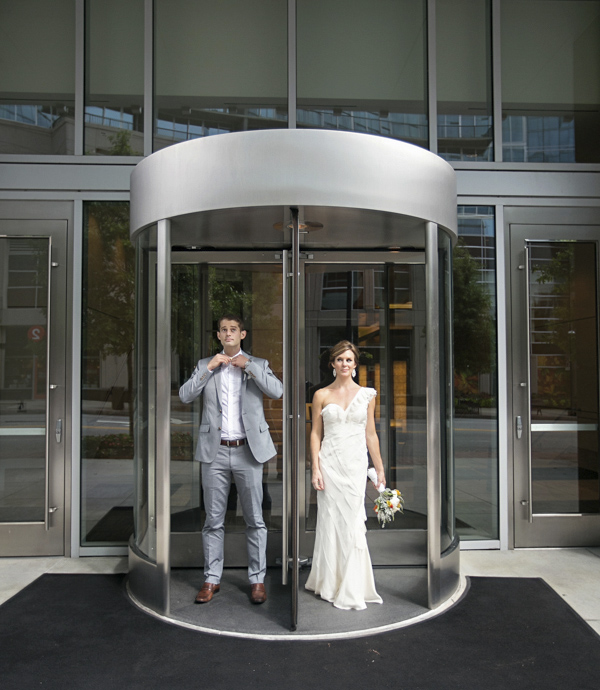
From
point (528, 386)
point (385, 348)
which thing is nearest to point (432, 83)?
→ point (385, 348)

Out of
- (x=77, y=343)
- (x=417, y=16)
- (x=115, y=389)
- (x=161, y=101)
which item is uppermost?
(x=417, y=16)

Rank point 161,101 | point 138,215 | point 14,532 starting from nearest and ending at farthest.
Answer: point 138,215 → point 14,532 → point 161,101

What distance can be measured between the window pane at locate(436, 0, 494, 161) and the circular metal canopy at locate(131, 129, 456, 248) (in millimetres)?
1620

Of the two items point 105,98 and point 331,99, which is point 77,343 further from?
point 331,99

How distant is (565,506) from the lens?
5.04 metres

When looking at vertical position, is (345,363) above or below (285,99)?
below

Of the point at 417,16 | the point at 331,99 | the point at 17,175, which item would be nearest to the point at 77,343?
the point at 17,175

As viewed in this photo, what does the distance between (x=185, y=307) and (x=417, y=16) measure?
3.37 m

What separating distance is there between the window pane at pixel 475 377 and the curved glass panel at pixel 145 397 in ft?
8.40

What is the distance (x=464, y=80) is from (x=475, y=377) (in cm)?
260

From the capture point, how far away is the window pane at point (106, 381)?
4.90 metres

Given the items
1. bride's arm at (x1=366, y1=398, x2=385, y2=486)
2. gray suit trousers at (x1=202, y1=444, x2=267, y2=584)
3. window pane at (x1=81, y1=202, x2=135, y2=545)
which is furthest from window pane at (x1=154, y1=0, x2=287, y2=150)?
gray suit trousers at (x1=202, y1=444, x2=267, y2=584)

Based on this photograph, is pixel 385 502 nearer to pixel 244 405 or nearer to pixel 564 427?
pixel 244 405

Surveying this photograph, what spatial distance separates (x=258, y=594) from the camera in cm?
374
